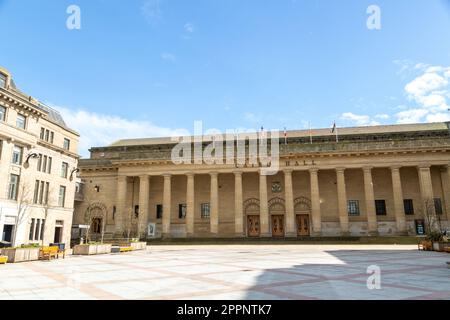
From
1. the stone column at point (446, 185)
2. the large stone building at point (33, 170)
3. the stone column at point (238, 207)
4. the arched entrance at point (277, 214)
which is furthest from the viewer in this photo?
the arched entrance at point (277, 214)

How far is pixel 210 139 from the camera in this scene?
52.7 m

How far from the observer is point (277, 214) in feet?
155

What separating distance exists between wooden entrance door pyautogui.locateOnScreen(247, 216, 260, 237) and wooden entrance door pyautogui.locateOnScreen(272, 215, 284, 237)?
2.31 meters

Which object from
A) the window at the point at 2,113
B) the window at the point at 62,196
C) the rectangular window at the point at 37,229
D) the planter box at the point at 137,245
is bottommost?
the planter box at the point at 137,245

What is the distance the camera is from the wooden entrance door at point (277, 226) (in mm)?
46656

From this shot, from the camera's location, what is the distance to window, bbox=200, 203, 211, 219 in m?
48.8

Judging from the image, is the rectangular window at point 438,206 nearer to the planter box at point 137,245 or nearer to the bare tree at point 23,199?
the planter box at point 137,245

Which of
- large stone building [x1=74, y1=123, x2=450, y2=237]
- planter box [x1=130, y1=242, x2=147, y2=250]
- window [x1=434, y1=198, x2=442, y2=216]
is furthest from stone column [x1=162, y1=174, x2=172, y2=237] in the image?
window [x1=434, y1=198, x2=442, y2=216]

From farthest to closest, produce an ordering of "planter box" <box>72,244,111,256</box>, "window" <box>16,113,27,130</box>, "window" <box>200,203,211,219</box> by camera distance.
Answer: "window" <box>200,203,211,219</box> → "window" <box>16,113,27,130</box> → "planter box" <box>72,244,111,256</box>

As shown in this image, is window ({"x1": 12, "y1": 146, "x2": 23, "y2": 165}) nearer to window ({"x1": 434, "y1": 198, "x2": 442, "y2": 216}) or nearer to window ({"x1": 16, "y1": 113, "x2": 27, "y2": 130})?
window ({"x1": 16, "y1": 113, "x2": 27, "y2": 130})

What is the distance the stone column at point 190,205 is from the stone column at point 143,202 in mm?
6181

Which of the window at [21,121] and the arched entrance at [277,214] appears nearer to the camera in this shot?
the window at [21,121]

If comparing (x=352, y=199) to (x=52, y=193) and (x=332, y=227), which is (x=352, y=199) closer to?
(x=332, y=227)

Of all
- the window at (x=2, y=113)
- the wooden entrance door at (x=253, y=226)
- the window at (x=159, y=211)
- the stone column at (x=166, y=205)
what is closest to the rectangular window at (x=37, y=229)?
the window at (x=2, y=113)
